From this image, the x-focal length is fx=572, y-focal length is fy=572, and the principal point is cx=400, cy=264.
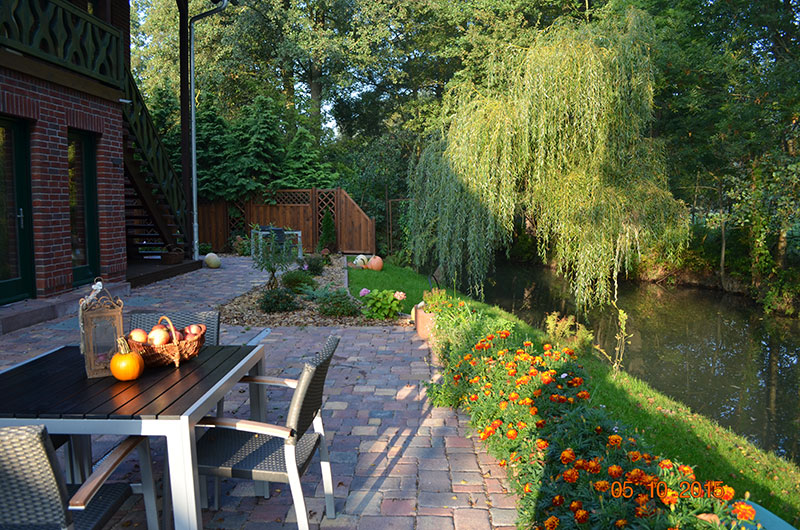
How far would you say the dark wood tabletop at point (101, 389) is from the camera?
7.22ft

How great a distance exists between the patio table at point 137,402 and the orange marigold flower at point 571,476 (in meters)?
1.53

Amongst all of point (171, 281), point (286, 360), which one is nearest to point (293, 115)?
point (171, 281)

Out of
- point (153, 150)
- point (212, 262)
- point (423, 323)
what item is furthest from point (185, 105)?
point (423, 323)

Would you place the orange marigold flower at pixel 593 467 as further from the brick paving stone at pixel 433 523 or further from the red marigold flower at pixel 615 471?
the brick paving stone at pixel 433 523

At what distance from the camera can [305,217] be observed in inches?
680

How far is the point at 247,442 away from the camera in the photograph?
2736 millimetres

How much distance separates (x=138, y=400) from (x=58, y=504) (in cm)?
57

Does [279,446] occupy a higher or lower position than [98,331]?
lower

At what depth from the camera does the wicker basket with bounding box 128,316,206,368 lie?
270 cm

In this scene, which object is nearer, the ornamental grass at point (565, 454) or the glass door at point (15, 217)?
the ornamental grass at point (565, 454)

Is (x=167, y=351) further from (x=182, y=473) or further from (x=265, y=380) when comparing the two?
(x=182, y=473)

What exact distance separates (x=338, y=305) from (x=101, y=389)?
18.2 ft

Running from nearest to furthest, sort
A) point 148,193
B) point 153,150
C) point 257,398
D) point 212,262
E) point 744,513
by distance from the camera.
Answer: point 744,513 → point 257,398 → point 153,150 → point 148,193 → point 212,262

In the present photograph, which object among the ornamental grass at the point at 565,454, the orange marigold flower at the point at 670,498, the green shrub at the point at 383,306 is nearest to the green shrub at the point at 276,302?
the green shrub at the point at 383,306
